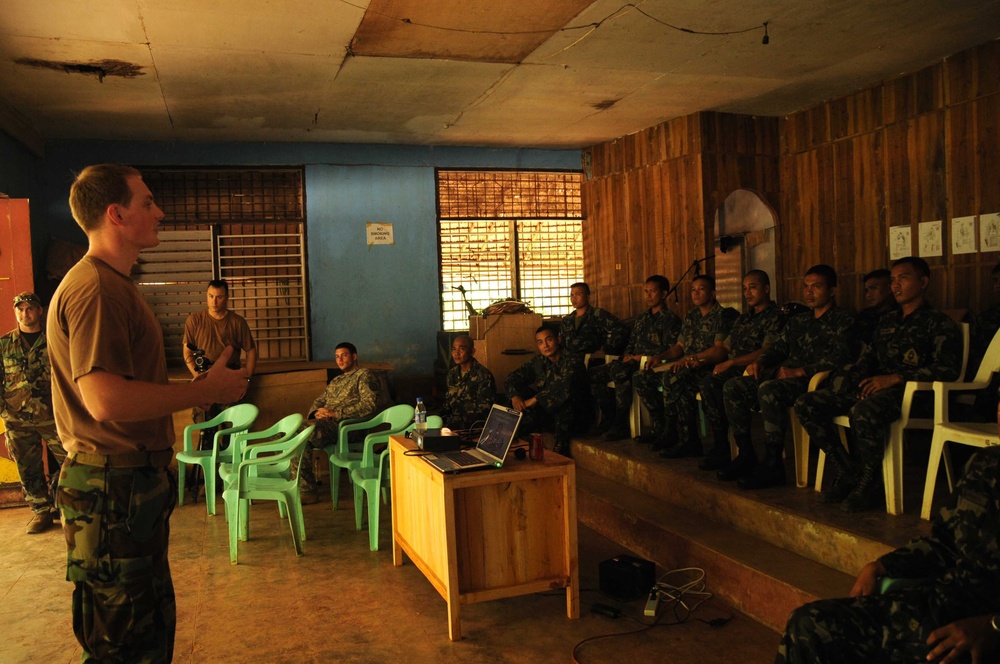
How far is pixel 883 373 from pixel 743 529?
1190mm

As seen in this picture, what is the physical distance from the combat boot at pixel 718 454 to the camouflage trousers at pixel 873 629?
2.54 m

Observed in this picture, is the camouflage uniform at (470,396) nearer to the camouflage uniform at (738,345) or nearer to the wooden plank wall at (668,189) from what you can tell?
the camouflage uniform at (738,345)

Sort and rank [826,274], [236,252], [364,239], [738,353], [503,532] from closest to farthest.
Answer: [503,532] → [826,274] → [738,353] → [236,252] → [364,239]

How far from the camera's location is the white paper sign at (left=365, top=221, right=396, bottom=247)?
8375 mm

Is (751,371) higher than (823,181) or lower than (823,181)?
lower

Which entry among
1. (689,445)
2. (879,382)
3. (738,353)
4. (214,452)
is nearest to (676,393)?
(689,445)

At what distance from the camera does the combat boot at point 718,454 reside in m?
4.80

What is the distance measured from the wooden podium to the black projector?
3.60 metres

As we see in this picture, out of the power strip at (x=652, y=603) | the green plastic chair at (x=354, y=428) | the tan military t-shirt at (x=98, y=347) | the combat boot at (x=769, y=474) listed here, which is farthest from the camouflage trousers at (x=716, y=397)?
the tan military t-shirt at (x=98, y=347)

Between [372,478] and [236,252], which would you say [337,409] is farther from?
[236,252]

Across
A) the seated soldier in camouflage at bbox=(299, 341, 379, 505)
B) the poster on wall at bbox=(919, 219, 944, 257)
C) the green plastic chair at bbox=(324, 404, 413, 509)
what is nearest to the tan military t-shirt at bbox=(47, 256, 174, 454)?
the green plastic chair at bbox=(324, 404, 413, 509)

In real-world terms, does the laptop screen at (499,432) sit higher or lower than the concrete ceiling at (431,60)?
lower

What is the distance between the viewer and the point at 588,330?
695 centimetres

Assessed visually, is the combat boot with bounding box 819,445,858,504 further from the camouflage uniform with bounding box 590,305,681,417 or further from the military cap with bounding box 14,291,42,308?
the military cap with bounding box 14,291,42,308
